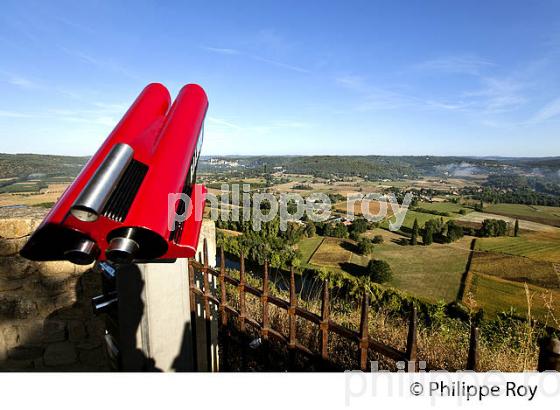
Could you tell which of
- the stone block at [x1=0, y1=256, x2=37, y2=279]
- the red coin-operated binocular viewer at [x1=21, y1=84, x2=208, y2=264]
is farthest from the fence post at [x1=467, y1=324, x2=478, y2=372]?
the stone block at [x1=0, y1=256, x2=37, y2=279]

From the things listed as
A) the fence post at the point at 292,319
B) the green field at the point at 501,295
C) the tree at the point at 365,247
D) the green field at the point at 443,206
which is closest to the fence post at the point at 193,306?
the fence post at the point at 292,319

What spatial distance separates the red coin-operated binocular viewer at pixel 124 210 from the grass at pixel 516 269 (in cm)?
3131

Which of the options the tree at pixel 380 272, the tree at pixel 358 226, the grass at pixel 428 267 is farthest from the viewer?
the tree at pixel 358 226

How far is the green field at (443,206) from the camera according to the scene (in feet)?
140

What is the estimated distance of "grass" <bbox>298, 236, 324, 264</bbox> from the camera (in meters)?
37.1

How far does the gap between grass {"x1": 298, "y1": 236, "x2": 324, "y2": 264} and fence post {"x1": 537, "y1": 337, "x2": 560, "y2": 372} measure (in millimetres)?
35060

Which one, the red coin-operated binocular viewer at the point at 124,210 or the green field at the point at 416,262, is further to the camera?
the green field at the point at 416,262

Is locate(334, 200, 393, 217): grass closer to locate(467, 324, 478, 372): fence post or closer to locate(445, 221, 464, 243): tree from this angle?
locate(445, 221, 464, 243): tree

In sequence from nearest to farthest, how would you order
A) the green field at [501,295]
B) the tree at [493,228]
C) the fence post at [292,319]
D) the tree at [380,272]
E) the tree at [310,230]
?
the fence post at [292,319] < the green field at [501,295] < the tree at [380,272] < the tree at [493,228] < the tree at [310,230]

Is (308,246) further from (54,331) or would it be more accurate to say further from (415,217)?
(54,331)

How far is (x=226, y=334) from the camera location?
2799mm

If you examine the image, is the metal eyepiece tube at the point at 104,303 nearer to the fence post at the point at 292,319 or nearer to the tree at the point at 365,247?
the fence post at the point at 292,319

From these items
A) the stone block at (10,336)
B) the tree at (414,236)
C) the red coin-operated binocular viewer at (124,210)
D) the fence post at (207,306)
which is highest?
the red coin-operated binocular viewer at (124,210)
